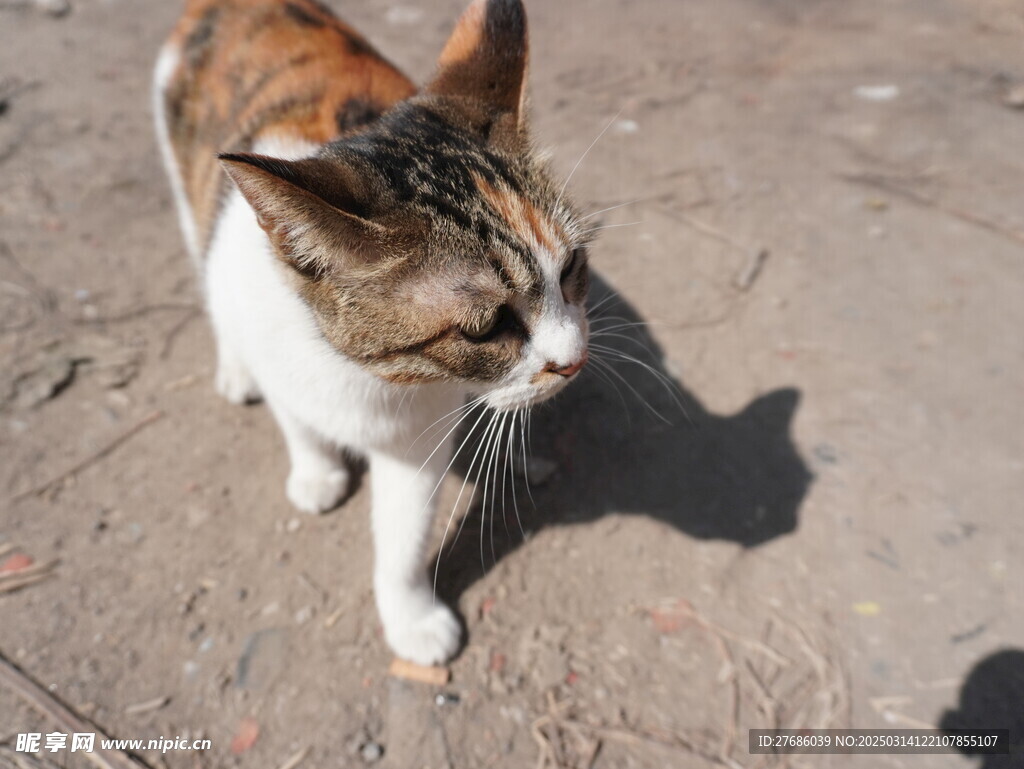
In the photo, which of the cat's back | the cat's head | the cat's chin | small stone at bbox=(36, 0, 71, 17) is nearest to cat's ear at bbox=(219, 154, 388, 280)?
the cat's head

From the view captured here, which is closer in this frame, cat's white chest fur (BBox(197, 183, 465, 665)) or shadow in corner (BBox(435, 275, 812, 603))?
cat's white chest fur (BBox(197, 183, 465, 665))

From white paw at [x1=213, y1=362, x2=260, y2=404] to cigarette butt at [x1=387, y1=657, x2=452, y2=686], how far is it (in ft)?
4.12

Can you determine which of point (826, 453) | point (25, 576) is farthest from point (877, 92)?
point (25, 576)

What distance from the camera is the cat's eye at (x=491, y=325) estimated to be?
148cm

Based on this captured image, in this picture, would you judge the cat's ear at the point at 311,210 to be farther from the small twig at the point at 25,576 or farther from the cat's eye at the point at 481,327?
the small twig at the point at 25,576

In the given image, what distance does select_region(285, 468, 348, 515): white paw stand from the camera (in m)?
2.45

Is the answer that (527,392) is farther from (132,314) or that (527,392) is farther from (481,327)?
(132,314)

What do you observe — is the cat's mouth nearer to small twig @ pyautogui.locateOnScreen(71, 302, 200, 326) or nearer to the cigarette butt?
the cigarette butt

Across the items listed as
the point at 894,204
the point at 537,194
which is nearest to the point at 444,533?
the point at 537,194

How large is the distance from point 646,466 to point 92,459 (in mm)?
2073

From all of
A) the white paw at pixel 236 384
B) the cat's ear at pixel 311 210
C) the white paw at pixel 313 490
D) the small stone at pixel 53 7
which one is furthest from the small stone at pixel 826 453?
the small stone at pixel 53 7

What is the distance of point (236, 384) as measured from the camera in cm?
273

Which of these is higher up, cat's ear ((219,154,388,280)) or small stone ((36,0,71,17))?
cat's ear ((219,154,388,280))

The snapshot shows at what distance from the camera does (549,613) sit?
225 cm
